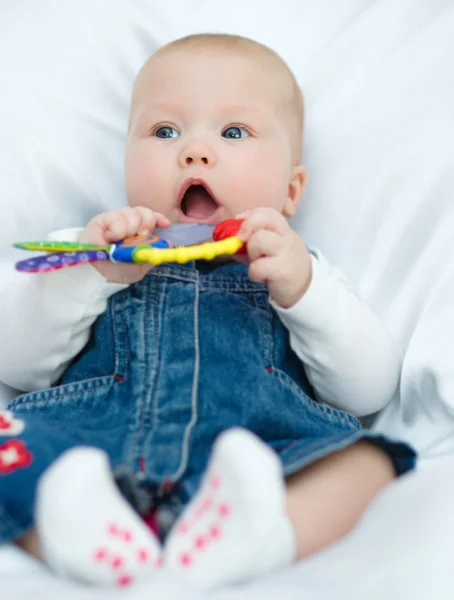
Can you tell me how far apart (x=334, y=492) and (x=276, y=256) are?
303 mm

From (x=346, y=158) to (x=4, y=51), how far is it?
0.65 metres

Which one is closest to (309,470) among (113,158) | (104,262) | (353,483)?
(353,483)

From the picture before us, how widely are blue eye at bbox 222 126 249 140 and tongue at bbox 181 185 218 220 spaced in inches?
3.6

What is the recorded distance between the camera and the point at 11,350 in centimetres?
101

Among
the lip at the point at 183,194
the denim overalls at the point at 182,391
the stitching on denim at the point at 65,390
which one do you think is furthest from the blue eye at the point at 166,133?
the stitching on denim at the point at 65,390

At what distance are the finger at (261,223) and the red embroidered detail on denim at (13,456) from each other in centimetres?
36

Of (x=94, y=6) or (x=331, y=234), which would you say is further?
(x=94, y=6)

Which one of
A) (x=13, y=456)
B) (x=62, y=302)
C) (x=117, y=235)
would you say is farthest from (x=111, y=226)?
(x=13, y=456)

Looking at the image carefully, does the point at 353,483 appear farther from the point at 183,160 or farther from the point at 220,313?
the point at 183,160

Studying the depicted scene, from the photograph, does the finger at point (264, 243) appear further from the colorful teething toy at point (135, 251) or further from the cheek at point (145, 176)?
the cheek at point (145, 176)

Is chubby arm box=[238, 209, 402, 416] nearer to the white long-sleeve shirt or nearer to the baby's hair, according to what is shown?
the white long-sleeve shirt

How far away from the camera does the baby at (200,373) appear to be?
0.66 m

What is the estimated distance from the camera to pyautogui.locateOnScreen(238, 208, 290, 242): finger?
950 millimetres

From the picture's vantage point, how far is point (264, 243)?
3.08ft
